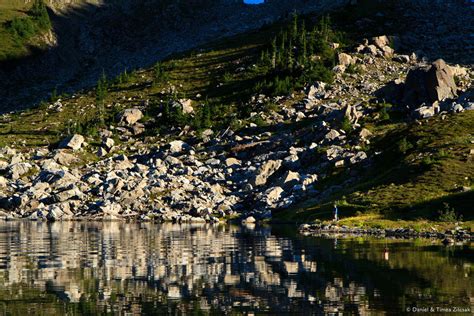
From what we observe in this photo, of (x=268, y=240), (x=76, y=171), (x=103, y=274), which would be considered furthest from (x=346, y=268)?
(x=76, y=171)

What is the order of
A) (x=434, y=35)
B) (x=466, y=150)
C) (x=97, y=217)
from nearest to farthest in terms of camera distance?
(x=466, y=150)
(x=97, y=217)
(x=434, y=35)

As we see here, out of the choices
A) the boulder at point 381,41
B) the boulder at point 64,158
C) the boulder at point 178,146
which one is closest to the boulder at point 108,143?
the boulder at point 64,158

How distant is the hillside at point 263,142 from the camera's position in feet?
301

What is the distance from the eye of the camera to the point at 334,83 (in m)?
154

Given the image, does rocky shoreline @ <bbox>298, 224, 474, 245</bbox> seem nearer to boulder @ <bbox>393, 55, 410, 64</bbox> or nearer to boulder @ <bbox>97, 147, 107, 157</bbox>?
boulder @ <bbox>97, 147, 107, 157</bbox>

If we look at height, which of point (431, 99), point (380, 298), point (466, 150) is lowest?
point (380, 298)

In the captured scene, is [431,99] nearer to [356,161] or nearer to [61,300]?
[356,161]

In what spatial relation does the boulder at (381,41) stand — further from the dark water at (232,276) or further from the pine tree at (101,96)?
the dark water at (232,276)

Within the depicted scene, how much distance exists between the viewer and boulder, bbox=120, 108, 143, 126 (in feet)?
511

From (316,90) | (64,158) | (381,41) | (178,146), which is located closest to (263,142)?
(178,146)

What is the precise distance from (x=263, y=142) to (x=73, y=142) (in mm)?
41636

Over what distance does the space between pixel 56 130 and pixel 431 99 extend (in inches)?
3412

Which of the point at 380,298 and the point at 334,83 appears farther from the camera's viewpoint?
the point at 334,83

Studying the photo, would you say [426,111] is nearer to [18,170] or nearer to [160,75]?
[18,170]
